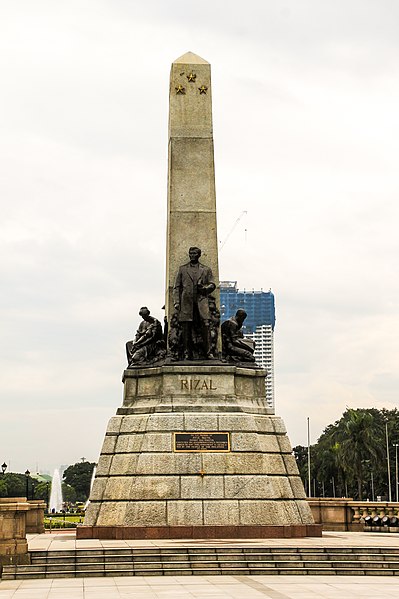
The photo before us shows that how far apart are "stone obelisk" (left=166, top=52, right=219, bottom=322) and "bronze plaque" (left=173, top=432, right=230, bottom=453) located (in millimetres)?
3382

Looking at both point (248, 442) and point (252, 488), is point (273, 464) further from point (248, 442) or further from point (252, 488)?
point (252, 488)

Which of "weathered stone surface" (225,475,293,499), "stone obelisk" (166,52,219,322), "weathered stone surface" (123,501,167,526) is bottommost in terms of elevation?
"weathered stone surface" (123,501,167,526)

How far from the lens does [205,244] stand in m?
24.2

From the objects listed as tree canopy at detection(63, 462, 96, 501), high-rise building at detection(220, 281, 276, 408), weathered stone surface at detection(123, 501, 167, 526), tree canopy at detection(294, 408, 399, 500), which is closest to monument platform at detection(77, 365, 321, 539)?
weathered stone surface at detection(123, 501, 167, 526)

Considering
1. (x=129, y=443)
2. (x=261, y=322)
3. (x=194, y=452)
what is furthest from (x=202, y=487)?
(x=261, y=322)

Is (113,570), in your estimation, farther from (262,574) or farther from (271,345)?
(271,345)

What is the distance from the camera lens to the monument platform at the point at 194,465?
2086 centimetres

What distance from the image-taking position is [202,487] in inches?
836

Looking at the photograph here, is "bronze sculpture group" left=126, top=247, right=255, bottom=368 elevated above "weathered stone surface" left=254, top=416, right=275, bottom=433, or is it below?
above

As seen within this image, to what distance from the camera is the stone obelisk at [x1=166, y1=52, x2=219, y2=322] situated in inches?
951

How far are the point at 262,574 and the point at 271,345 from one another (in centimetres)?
15191

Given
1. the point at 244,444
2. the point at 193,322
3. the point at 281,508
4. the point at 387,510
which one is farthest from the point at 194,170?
the point at 387,510

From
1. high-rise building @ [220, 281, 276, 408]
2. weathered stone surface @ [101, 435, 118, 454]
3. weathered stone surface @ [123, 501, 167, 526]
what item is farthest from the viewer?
high-rise building @ [220, 281, 276, 408]

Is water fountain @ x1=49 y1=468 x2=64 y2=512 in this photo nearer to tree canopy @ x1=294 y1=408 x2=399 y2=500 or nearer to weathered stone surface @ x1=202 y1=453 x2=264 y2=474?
tree canopy @ x1=294 y1=408 x2=399 y2=500
